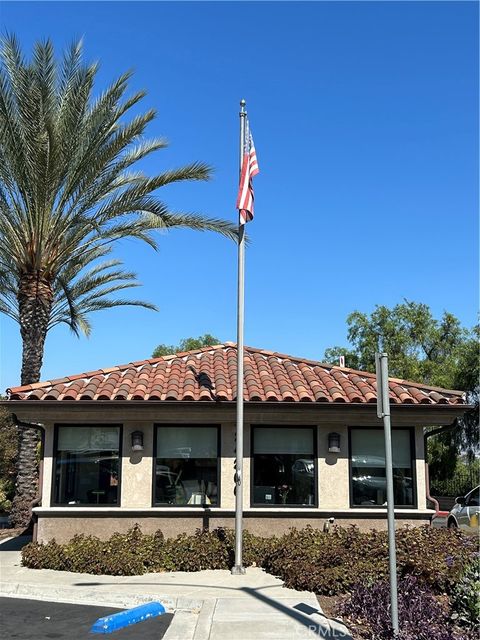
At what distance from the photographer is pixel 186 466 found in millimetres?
12625

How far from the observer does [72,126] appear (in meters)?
14.6

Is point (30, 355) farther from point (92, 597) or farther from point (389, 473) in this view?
point (389, 473)

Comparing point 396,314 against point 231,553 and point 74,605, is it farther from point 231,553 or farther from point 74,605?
point 74,605

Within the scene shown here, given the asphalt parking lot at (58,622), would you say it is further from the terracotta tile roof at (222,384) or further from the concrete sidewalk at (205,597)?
the terracotta tile roof at (222,384)

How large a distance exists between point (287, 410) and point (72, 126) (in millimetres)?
7916

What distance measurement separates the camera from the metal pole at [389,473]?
6.79 metres

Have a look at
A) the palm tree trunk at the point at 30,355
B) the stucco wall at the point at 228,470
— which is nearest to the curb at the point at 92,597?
the stucco wall at the point at 228,470

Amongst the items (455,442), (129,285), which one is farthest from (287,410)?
(455,442)

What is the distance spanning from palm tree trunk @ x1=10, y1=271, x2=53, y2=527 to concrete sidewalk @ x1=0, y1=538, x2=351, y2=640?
4.74 metres

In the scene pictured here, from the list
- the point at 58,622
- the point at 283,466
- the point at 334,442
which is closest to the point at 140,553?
the point at 58,622

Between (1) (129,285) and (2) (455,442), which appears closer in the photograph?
(1) (129,285)

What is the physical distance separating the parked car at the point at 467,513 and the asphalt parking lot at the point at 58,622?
581 inches

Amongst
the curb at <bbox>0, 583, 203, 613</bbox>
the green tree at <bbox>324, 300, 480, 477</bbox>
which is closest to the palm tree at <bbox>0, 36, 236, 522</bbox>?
the curb at <bbox>0, 583, 203, 613</bbox>

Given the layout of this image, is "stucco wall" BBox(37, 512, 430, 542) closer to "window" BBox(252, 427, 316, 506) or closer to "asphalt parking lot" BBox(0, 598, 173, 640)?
"window" BBox(252, 427, 316, 506)
